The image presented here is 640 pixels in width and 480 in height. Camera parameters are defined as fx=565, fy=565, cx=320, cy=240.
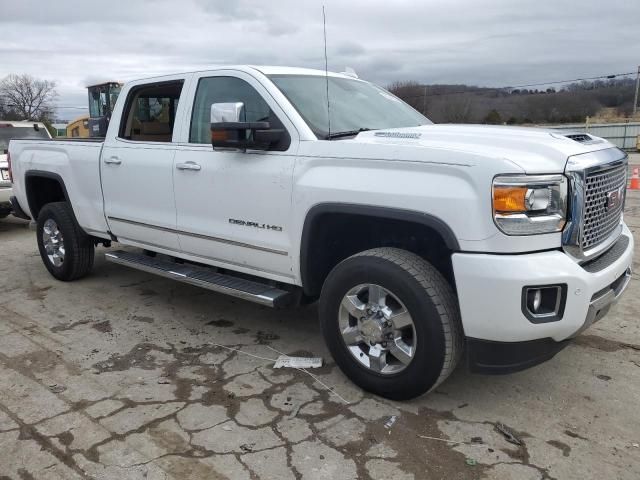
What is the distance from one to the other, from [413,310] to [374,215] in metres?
0.57

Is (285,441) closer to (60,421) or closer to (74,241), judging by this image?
(60,421)

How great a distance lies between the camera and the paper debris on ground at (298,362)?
3.89m

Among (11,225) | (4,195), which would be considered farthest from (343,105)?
(11,225)

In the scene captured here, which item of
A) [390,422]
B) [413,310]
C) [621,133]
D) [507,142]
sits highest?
[507,142]

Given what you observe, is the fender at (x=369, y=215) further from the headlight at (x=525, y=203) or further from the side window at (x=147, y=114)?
the side window at (x=147, y=114)

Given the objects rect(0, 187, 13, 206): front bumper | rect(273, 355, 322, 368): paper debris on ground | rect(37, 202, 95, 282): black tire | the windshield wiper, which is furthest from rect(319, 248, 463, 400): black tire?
rect(0, 187, 13, 206): front bumper

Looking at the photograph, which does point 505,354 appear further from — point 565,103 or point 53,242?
point 565,103

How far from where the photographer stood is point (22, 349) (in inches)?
167

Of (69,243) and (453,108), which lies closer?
(69,243)

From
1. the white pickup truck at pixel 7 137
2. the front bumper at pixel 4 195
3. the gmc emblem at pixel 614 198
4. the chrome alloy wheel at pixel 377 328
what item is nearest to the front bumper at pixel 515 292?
the chrome alloy wheel at pixel 377 328

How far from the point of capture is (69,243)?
5.79 metres

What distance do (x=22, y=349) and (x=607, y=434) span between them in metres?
3.98

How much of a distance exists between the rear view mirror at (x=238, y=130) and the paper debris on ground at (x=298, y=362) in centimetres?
148

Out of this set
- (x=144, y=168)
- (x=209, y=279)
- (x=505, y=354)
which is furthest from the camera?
(x=144, y=168)
